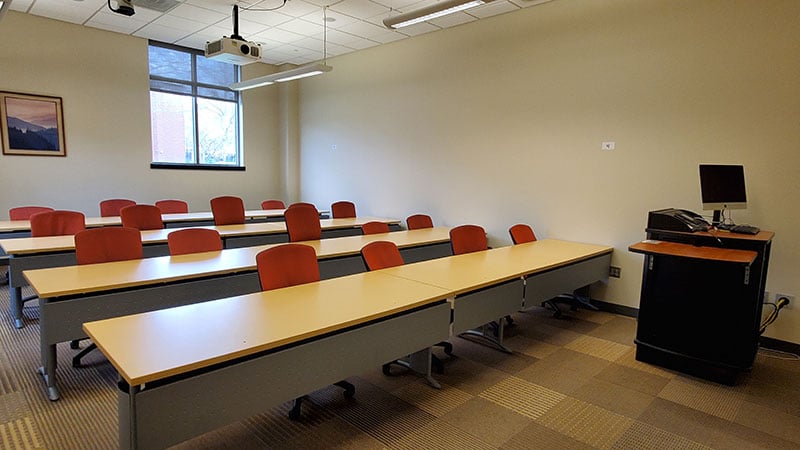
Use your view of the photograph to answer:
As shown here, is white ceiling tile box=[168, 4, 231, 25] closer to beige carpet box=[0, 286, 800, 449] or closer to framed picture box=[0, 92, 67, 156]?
framed picture box=[0, 92, 67, 156]

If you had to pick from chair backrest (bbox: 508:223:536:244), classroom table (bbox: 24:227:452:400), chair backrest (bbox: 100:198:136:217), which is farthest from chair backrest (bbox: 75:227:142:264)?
chair backrest (bbox: 508:223:536:244)

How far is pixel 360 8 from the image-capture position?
517cm

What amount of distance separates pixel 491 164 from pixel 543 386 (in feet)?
10.3

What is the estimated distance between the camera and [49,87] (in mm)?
5926

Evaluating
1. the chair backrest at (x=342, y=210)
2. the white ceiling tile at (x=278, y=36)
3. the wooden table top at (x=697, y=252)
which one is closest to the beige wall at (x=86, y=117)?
the white ceiling tile at (x=278, y=36)

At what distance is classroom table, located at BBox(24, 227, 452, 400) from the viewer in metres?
2.50

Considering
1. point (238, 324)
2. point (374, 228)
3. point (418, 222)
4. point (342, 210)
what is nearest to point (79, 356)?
point (238, 324)

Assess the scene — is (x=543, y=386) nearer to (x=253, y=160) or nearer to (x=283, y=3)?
(x=283, y=3)

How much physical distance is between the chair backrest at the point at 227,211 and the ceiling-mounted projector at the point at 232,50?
163cm

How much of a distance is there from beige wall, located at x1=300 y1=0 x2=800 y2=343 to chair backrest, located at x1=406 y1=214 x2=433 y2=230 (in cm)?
44

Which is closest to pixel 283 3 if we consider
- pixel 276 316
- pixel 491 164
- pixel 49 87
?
pixel 491 164

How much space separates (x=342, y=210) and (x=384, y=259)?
3.32 m

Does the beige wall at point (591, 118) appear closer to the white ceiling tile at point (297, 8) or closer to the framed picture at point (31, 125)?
the white ceiling tile at point (297, 8)

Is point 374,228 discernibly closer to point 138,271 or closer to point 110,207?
point 138,271
